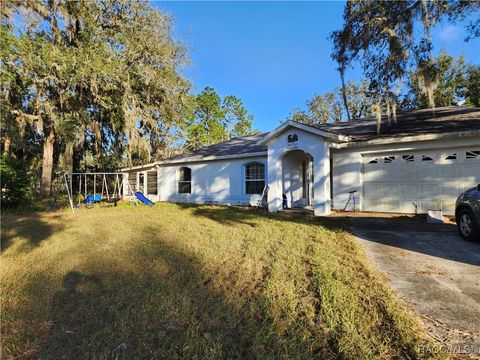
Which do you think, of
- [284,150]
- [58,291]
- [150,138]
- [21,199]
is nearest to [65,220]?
[21,199]

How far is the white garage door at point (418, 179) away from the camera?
29.5ft

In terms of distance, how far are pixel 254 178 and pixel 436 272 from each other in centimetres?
985

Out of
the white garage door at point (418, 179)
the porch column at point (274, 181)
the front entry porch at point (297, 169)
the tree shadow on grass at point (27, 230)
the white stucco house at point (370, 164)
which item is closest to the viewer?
the tree shadow on grass at point (27, 230)

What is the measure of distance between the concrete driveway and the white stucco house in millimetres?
2282

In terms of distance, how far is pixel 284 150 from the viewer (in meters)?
11.0

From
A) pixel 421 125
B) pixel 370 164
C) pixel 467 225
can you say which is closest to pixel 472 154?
pixel 421 125

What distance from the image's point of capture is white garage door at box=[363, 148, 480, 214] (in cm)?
899

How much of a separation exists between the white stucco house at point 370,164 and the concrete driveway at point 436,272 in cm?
228

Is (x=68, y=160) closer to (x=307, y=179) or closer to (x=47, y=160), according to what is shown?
(x=47, y=160)

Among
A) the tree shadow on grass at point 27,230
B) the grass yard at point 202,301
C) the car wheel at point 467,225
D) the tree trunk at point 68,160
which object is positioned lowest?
the grass yard at point 202,301

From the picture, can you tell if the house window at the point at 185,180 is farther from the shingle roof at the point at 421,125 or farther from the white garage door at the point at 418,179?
the white garage door at the point at 418,179

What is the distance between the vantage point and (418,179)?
968 cm

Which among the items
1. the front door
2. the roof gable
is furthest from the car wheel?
the front door

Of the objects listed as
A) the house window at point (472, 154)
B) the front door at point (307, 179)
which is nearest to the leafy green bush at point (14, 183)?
the front door at point (307, 179)
